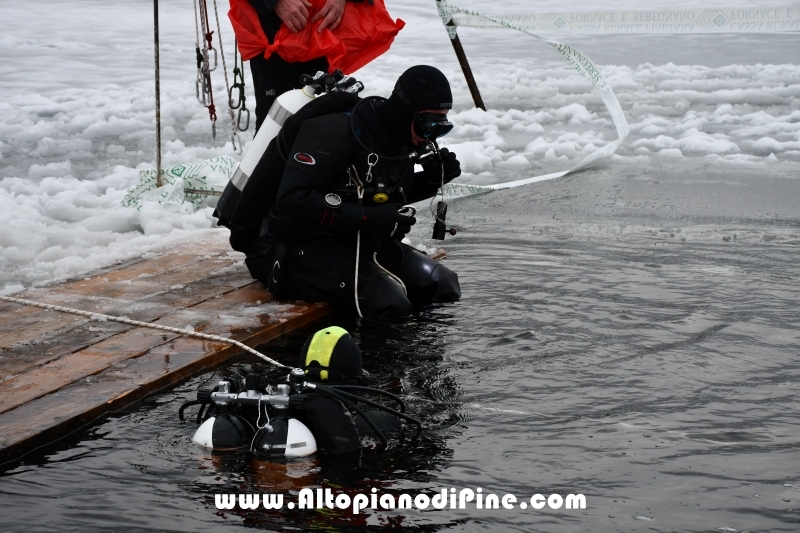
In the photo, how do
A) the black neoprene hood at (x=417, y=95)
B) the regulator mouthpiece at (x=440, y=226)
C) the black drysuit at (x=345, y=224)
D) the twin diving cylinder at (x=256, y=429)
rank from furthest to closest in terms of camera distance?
the regulator mouthpiece at (x=440, y=226) < the black drysuit at (x=345, y=224) < the black neoprene hood at (x=417, y=95) < the twin diving cylinder at (x=256, y=429)

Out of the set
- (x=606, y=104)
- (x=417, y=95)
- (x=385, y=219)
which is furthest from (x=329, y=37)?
(x=606, y=104)

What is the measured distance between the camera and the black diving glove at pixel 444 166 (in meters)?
5.22

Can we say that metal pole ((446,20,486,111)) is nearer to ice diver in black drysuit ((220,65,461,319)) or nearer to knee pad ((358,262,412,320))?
ice diver in black drysuit ((220,65,461,319))

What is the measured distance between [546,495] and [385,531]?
524mm

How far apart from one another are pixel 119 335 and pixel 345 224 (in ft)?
3.59

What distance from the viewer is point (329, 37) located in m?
5.71

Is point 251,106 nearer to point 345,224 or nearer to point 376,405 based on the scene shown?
point 345,224

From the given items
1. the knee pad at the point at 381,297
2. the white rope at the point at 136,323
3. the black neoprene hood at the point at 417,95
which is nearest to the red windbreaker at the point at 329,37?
the black neoprene hood at the point at 417,95

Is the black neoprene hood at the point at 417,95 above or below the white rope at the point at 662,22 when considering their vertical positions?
below

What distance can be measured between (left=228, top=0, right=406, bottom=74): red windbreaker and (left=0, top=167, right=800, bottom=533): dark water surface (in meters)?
1.32

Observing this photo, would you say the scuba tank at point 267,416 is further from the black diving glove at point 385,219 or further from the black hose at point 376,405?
the black diving glove at point 385,219

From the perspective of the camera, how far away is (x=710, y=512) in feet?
9.77

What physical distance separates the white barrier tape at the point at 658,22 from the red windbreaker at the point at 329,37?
14.7 feet

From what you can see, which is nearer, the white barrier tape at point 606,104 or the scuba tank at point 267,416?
the scuba tank at point 267,416
